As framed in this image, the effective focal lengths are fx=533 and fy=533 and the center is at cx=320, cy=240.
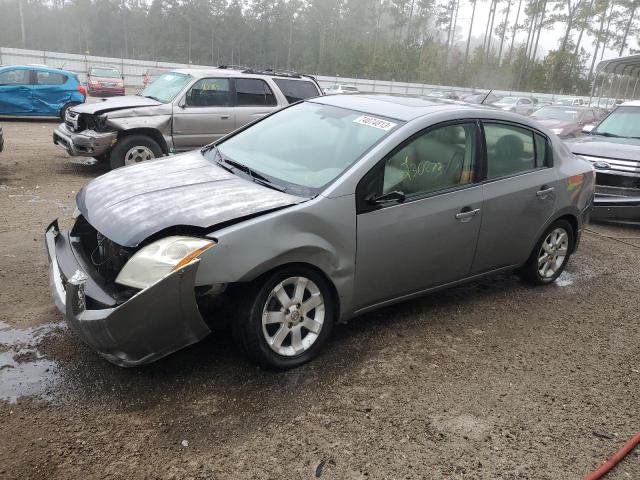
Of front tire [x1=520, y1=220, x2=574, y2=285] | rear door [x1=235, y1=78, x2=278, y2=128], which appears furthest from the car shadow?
rear door [x1=235, y1=78, x2=278, y2=128]

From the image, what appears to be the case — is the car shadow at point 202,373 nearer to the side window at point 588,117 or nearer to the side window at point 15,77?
the side window at point 15,77

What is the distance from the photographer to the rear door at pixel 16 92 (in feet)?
46.8

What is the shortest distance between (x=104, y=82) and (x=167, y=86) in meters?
19.3

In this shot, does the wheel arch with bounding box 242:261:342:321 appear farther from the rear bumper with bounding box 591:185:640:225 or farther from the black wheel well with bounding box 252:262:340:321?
the rear bumper with bounding box 591:185:640:225

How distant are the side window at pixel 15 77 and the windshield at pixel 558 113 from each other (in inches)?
584

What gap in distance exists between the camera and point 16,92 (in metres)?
14.5

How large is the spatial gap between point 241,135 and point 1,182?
203 inches

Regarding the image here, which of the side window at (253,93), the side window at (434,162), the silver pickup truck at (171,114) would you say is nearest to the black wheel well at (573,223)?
the side window at (434,162)

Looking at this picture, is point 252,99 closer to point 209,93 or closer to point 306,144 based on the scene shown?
point 209,93

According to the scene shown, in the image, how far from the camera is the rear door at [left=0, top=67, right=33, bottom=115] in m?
14.3

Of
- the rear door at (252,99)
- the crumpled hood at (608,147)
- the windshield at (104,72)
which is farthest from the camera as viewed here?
the windshield at (104,72)

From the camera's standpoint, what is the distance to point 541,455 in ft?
9.14

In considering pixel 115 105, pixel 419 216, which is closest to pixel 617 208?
pixel 419 216

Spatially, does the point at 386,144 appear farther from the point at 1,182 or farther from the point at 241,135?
the point at 1,182
